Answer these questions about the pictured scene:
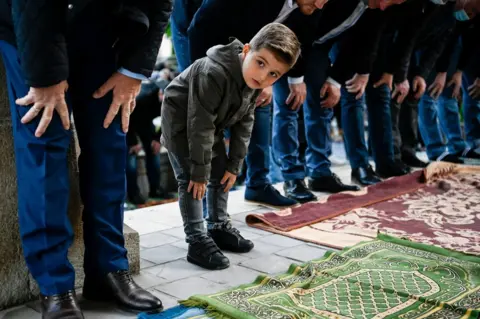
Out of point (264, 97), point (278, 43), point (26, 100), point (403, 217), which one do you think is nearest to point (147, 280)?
point (26, 100)

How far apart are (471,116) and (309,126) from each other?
6.22 feet

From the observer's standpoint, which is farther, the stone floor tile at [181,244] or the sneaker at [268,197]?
the sneaker at [268,197]

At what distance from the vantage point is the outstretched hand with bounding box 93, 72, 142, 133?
5.84 feet

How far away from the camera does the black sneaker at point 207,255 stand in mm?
2303

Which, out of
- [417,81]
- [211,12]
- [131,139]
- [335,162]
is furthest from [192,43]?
[335,162]

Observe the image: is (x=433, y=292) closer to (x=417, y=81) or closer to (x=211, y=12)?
(x=211, y=12)

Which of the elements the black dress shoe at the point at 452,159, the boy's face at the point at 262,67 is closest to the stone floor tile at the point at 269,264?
the boy's face at the point at 262,67

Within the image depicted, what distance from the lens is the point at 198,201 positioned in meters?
2.38

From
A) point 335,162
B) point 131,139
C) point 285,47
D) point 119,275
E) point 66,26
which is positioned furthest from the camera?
point 335,162

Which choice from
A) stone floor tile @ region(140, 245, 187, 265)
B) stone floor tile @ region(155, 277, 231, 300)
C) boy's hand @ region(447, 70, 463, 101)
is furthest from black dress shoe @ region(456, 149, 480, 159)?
stone floor tile @ region(155, 277, 231, 300)

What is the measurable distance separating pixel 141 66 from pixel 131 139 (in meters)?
4.08

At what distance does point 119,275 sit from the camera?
6.24 ft

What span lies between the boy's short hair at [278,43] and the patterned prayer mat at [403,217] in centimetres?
90

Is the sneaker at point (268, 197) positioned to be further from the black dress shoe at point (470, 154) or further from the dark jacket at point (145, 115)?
the dark jacket at point (145, 115)
